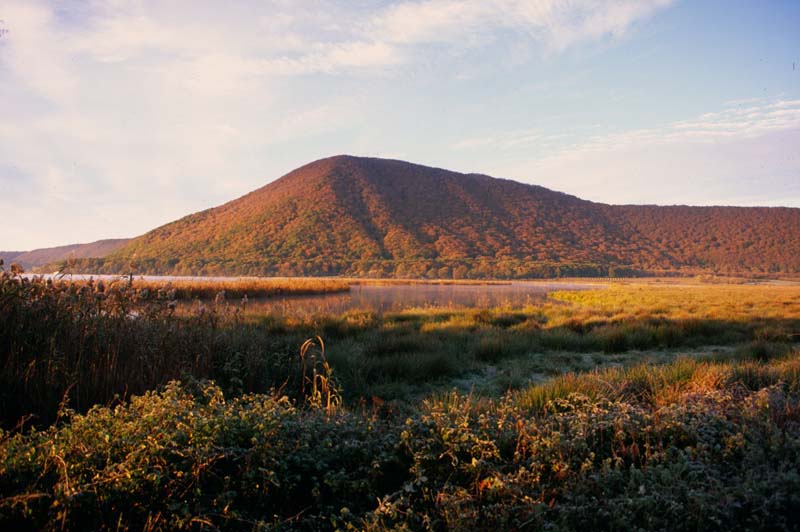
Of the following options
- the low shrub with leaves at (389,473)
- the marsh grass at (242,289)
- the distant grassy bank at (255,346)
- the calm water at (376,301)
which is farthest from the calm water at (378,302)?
the low shrub with leaves at (389,473)

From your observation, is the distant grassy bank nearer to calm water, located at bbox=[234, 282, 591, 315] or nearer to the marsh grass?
calm water, located at bbox=[234, 282, 591, 315]

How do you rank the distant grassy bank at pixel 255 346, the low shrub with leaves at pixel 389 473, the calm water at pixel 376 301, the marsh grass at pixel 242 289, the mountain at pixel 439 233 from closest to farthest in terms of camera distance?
the low shrub with leaves at pixel 389 473 → the distant grassy bank at pixel 255 346 → the calm water at pixel 376 301 → the marsh grass at pixel 242 289 → the mountain at pixel 439 233

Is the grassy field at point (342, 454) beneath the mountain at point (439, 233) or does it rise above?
beneath

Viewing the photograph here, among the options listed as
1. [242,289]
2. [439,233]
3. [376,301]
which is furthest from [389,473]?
[439,233]

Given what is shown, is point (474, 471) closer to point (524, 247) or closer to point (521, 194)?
point (524, 247)

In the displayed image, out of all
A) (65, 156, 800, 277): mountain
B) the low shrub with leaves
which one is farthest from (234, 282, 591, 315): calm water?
(65, 156, 800, 277): mountain

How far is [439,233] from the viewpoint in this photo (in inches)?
2808

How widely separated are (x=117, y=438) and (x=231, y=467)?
0.64 metres

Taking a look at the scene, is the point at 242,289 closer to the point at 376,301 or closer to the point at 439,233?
the point at 376,301

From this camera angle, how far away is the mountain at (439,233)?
6044cm

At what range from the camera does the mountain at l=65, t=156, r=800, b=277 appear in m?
60.4

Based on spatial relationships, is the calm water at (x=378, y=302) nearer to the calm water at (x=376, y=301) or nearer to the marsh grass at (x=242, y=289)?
the calm water at (x=376, y=301)

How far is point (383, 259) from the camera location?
61500mm

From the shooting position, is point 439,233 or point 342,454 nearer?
point 342,454
